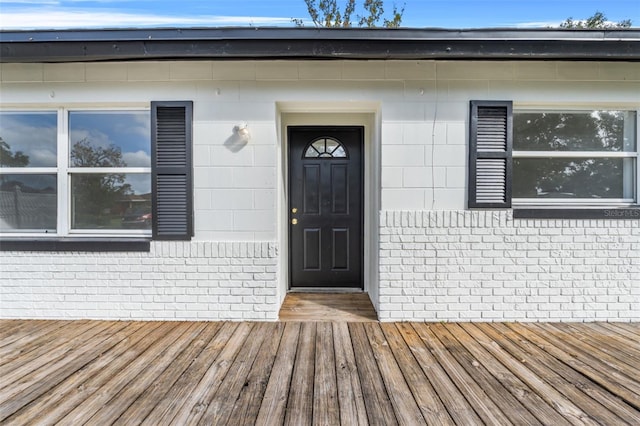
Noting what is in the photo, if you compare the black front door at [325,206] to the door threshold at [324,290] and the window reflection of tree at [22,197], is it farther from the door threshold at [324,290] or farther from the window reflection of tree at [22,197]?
the window reflection of tree at [22,197]

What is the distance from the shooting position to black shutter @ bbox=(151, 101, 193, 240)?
120 inches

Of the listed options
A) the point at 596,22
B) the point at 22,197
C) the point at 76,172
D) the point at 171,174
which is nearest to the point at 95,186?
the point at 76,172

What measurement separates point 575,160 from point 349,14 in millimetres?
7125

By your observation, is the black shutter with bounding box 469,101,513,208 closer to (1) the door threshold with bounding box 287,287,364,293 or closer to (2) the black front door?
(2) the black front door

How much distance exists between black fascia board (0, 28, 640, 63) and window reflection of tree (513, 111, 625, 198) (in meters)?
0.64

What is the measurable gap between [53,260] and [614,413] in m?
4.62

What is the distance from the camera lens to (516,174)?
10.5ft

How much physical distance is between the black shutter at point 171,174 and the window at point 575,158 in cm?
331

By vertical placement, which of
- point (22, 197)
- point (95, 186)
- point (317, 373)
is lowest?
point (317, 373)

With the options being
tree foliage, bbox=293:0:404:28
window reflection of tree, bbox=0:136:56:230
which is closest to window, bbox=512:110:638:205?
window reflection of tree, bbox=0:136:56:230

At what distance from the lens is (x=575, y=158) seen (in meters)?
3.20

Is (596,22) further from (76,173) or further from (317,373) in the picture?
(76,173)

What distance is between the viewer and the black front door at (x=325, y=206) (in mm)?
3938

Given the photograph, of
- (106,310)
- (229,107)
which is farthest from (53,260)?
(229,107)
